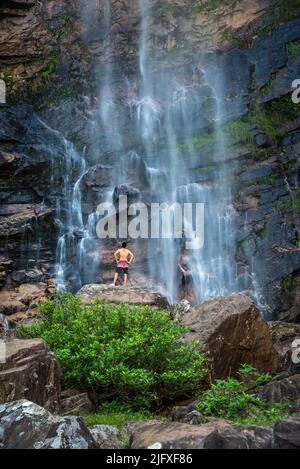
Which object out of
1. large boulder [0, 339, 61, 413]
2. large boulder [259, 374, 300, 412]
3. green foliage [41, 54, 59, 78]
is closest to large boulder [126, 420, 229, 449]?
large boulder [0, 339, 61, 413]

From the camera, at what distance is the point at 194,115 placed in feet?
80.1

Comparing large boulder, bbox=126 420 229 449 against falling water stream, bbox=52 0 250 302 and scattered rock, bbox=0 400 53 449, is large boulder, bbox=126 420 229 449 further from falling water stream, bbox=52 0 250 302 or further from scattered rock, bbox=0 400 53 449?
falling water stream, bbox=52 0 250 302

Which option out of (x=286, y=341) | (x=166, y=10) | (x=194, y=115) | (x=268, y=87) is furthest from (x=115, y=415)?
(x=166, y=10)

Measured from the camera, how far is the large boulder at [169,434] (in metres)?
4.41

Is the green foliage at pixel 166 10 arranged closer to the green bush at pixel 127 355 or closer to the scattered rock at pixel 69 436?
the green bush at pixel 127 355

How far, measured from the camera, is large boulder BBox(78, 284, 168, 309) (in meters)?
10.6

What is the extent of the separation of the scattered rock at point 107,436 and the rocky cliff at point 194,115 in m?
13.6

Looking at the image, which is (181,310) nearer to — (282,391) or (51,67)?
(282,391)

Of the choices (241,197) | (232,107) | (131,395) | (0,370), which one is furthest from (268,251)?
(0,370)

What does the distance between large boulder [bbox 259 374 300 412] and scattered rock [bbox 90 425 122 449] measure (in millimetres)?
2985

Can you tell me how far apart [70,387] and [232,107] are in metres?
19.3

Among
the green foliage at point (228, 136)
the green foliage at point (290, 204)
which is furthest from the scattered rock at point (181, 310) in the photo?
the green foliage at point (228, 136)

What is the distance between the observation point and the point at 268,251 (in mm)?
18969

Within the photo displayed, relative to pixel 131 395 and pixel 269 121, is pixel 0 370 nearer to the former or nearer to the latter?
pixel 131 395
